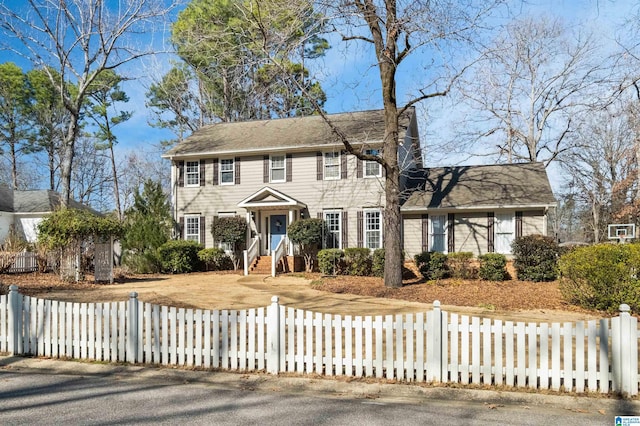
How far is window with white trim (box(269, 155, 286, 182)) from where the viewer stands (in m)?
21.1

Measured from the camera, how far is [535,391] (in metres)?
4.92

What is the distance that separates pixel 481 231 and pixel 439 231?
163 centimetres

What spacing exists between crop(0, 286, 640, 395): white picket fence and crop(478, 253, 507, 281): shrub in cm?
1063

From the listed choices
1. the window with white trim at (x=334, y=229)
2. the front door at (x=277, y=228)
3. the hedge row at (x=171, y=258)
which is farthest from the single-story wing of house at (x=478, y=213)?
the hedge row at (x=171, y=258)

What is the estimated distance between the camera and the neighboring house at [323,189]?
→ 731 inches

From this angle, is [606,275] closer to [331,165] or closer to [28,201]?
[331,165]

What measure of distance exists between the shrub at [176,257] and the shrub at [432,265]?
9.98m

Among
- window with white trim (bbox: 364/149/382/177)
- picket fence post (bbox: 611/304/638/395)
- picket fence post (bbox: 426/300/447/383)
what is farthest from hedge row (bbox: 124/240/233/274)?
picket fence post (bbox: 611/304/638/395)

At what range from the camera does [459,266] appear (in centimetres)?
1634

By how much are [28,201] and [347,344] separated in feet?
96.4

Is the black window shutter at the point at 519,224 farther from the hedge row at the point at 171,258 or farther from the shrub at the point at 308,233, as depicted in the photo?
the hedge row at the point at 171,258

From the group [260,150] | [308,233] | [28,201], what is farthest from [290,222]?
[28,201]

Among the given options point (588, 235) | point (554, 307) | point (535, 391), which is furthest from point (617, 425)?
point (588, 235)

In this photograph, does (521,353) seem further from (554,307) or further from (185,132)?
(185,132)
